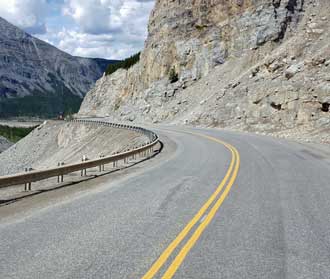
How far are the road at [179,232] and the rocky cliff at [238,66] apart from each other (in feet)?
66.0

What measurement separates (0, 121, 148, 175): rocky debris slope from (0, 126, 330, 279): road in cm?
2727

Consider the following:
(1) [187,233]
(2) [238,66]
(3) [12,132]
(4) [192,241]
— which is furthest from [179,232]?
(3) [12,132]

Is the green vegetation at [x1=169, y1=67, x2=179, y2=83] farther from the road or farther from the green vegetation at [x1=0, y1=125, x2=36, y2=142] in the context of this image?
the green vegetation at [x1=0, y1=125, x2=36, y2=142]

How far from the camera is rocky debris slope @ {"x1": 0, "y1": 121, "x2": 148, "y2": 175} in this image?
138ft

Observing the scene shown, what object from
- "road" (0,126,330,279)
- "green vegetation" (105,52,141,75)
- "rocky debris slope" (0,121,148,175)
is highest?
"green vegetation" (105,52,141,75)

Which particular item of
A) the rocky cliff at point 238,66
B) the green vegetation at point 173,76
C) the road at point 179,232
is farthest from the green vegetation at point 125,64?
the road at point 179,232

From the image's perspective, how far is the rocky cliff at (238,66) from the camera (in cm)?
3681

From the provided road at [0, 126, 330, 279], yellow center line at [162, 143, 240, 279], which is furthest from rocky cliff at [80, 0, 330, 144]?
yellow center line at [162, 143, 240, 279]

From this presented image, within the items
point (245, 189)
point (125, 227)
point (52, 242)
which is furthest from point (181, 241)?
point (245, 189)

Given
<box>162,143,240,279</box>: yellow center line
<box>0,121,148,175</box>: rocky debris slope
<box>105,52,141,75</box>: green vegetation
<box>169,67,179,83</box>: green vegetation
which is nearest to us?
<box>162,143,240,279</box>: yellow center line

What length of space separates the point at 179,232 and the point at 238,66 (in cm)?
4968

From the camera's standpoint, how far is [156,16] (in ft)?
262

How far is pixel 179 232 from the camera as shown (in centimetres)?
693

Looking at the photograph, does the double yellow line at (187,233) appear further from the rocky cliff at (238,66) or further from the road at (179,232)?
the rocky cliff at (238,66)
